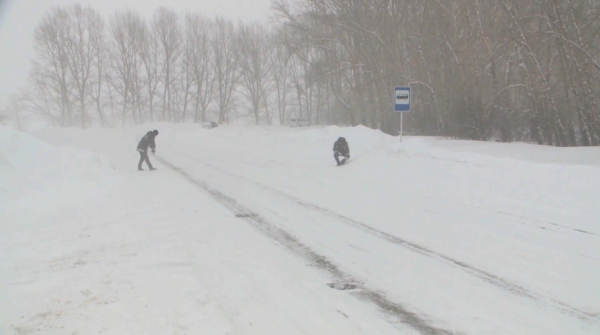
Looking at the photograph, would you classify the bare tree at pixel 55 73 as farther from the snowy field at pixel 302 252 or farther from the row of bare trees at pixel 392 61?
the snowy field at pixel 302 252

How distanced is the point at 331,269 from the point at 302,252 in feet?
2.55

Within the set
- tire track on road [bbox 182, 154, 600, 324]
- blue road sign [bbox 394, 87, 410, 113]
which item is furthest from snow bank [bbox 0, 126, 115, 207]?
blue road sign [bbox 394, 87, 410, 113]

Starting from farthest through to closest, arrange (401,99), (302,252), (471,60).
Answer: (471,60), (401,99), (302,252)

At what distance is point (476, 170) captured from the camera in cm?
1100

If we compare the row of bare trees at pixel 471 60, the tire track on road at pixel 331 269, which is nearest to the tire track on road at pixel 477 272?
the tire track on road at pixel 331 269

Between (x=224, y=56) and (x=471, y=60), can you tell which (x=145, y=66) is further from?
(x=471, y=60)

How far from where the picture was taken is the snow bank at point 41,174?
8703 mm

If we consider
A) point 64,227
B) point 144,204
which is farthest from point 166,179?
point 64,227

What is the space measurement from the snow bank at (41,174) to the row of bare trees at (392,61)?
15970mm

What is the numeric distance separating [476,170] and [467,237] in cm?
520

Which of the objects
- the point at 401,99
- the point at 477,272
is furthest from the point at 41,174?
the point at 401,99

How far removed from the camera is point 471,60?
71.7ft

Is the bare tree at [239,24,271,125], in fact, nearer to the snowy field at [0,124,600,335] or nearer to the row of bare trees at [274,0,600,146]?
the row of bare trees at [274,0,600,146]

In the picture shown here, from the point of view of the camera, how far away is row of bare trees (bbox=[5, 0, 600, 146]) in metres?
17.4
